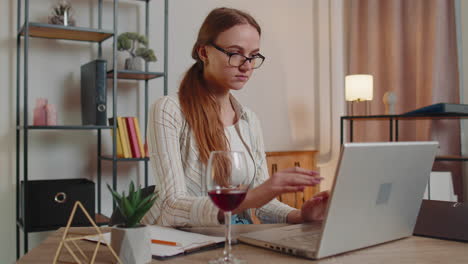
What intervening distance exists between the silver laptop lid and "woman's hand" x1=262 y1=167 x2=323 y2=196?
72mm

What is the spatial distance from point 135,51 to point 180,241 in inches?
77.0

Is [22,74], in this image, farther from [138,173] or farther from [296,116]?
[296,116]

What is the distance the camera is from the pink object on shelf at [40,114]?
94.9 inches

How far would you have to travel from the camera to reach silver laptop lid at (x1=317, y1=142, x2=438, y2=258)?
78 cm

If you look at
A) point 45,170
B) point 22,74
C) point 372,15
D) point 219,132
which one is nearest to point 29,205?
point 45,170

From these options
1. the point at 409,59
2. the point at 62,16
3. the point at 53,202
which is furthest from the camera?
the point at 409,59

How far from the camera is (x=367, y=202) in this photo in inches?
33.5

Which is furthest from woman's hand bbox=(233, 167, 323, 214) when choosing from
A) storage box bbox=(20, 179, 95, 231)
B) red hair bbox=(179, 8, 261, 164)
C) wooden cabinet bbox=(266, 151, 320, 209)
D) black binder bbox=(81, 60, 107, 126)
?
wooden cabinet bbox=(266, 151, 320, 209)

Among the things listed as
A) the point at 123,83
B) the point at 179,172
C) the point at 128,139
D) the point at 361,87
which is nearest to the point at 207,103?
the point at 179,172

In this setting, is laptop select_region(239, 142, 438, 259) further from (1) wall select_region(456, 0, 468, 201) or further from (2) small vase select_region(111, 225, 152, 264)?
(1) wall select_region(456, 0, 468, 201)

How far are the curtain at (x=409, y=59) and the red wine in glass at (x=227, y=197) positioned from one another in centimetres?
282

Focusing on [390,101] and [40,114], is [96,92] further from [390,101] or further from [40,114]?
[390,101]

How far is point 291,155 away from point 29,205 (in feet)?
6.62

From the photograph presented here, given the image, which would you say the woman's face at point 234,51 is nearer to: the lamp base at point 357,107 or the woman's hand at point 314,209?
the woman's hand at point 314,209
